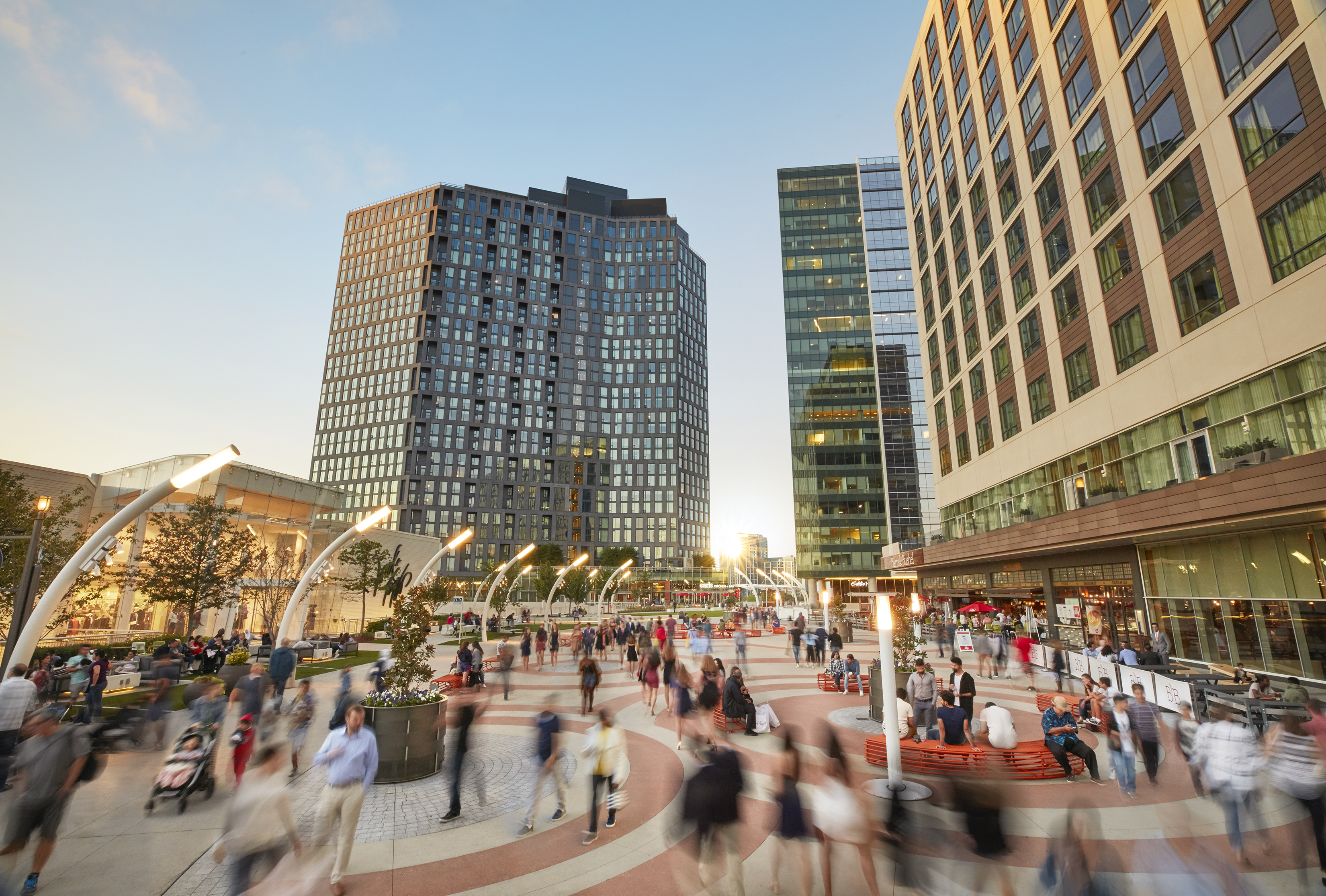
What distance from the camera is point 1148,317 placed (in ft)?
70.3

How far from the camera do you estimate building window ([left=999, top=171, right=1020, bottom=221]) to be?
3125cm

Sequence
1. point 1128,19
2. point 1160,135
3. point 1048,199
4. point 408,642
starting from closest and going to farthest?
point 408,642 → point 1160,135 → point 1128,19 → point 1048,199

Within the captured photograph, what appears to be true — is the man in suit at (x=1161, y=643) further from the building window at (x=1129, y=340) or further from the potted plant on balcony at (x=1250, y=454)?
the building window at (x=1129, y=340)

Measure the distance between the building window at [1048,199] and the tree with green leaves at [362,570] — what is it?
162 ft

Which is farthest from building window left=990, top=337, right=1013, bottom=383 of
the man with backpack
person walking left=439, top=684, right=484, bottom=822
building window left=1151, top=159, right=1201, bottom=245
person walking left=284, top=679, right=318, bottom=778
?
the man with backpack

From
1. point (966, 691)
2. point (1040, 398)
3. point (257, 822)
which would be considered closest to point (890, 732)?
point (966, 691)

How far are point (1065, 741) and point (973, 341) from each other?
31.6 metres

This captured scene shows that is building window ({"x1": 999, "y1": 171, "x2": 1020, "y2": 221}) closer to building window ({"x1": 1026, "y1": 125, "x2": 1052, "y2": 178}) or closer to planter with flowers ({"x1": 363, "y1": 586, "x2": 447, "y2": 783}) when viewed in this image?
building window ({"x1": 1026, "y1": 125, "x2": 1052, "y2": 178})

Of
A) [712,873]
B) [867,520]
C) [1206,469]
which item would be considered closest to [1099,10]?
[1206,469]

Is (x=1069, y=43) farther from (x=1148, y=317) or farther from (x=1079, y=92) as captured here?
(x=1148, y=317)

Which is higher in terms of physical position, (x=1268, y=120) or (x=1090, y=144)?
(x=1090, y=144)

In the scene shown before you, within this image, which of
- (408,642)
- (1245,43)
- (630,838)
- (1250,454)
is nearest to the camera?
(630,838)

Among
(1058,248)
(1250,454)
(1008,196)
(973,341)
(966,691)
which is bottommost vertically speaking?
(966,691)

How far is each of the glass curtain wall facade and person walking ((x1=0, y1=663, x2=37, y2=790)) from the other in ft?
247
